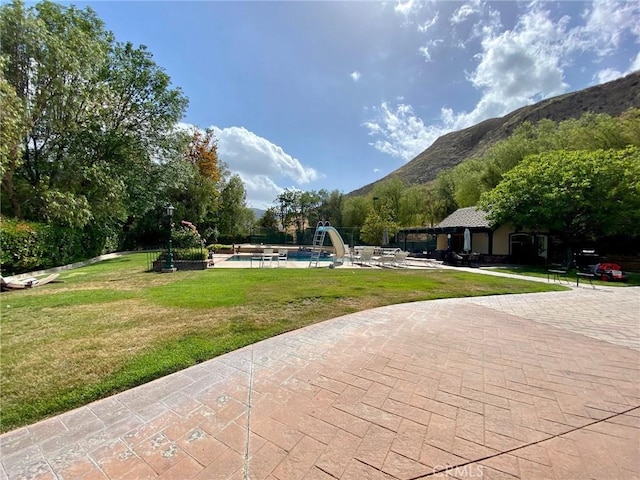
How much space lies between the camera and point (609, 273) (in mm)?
10945

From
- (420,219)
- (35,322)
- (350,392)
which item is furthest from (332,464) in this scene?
(420,219)

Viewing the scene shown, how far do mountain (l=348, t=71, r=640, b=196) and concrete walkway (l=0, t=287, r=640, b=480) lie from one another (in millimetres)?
51990

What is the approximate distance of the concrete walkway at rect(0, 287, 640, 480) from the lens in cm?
179

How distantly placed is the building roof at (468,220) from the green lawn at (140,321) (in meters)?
10.8

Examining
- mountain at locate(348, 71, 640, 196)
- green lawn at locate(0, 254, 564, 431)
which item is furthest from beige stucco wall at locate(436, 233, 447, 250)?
mountain at locate(348, 71, 640, 196)

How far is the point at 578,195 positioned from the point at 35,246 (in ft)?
77.1

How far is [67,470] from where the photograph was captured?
1775 millimetres

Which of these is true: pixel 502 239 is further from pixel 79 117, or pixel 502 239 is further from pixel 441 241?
pixel 79 117

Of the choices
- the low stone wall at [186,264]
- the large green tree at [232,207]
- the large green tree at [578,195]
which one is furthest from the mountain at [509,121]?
the low stone wall at [186,264]

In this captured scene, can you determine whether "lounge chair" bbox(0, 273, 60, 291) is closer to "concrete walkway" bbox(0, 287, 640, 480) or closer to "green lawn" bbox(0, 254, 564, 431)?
"green lawn" bbox(0, 254, 564, 431)

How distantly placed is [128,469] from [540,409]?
10.3 ft

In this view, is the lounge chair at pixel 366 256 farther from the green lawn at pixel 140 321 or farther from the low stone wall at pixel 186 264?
the low stone wall at pixel 186 264

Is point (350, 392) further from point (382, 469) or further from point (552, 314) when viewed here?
point (552, 314)

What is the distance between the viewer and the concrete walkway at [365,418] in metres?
1.79
